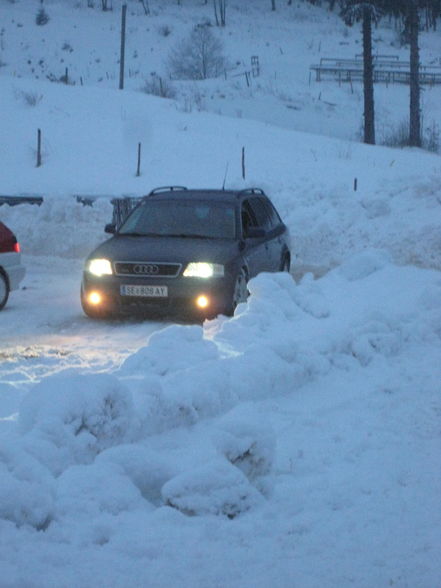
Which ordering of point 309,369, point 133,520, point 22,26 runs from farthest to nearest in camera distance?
1. point 22,26
2. point 309,369
3. point 133,520

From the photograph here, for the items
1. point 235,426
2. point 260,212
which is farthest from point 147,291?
point 235,426

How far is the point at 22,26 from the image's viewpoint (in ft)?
311

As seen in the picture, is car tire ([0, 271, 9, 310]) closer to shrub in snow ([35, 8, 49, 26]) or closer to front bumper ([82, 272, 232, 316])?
front bumper ([82, 272, 232, 316])

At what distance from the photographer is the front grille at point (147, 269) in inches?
425

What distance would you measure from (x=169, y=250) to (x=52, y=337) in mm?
1862

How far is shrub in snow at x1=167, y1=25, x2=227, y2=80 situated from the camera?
73.4m

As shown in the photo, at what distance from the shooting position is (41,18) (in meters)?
96.8

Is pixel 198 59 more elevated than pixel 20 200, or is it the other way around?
pixel 198 59

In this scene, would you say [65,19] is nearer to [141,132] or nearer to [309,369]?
[141,132]

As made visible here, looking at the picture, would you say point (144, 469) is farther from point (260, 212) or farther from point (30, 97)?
point (30, 97)

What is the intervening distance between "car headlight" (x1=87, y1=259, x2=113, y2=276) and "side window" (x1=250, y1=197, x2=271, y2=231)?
8.10 ft

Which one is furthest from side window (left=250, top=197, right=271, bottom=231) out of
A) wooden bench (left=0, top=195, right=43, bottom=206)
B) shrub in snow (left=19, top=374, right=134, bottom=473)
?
wooden bench (left=0, top=195, right=43, bottom=206)

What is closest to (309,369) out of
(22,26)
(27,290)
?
(27,290)

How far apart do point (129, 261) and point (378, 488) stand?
6235 millimetres
